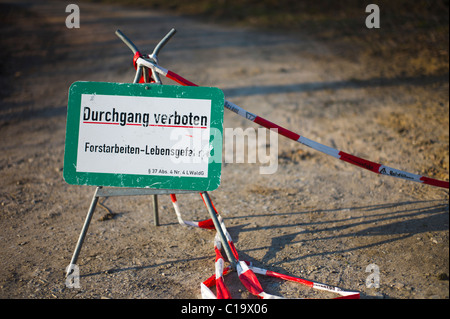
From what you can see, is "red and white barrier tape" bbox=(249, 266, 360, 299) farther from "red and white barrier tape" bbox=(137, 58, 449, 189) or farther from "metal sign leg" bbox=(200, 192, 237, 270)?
"red and white barrier tape" bbox=(137, 58, 449, 189)

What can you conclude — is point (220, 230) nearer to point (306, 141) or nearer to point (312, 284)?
point (312, 284)

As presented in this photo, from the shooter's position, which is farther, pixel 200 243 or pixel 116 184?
pixel 200 243

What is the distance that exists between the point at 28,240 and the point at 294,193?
2.96 meters

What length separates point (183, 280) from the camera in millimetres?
3277

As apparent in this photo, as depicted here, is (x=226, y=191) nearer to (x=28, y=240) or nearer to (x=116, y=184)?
(x=116, y=184)

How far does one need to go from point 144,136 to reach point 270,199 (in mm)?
2051

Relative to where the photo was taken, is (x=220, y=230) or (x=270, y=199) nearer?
(x=220, y=230)

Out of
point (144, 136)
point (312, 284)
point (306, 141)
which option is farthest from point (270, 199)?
point (144, 136)

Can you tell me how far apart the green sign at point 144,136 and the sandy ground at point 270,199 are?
34.1 inches

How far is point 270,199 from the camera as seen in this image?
4652 millimetres

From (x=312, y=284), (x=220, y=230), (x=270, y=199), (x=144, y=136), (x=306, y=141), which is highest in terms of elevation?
(x=144, y=136)

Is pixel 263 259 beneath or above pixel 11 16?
beneath
